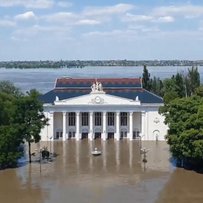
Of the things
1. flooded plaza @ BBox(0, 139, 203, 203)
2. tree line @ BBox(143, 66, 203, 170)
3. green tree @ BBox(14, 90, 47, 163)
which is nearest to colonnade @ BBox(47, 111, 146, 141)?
flooded plaza @ BBox(0, 139, 203, 203)

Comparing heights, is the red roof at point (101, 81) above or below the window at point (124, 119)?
above

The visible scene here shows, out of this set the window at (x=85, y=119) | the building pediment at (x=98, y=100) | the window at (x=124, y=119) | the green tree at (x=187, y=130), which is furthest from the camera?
the window at (x=124, y=119)

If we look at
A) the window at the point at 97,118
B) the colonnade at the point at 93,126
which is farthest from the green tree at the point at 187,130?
the window at the point at 97,118

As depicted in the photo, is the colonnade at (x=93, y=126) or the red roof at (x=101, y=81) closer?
the colonnade at (x=93, y=126)

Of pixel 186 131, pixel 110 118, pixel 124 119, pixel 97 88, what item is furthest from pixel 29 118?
pixel 124 119

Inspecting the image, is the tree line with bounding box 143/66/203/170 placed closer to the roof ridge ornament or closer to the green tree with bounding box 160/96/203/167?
the green tree with bounding box 160/96/203/167

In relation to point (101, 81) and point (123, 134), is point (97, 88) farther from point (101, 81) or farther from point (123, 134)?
point (123, 134)

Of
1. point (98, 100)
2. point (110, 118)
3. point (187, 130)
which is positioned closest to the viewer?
point (187, 130)

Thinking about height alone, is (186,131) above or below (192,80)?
below

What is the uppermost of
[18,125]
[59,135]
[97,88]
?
[97,88]

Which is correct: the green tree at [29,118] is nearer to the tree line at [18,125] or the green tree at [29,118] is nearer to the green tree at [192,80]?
the tree line at [18,125]

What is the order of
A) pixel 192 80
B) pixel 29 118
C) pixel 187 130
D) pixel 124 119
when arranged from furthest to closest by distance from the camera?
pixel 192 80, pixel 124 119, pixel 29 118, pixel 187 130
